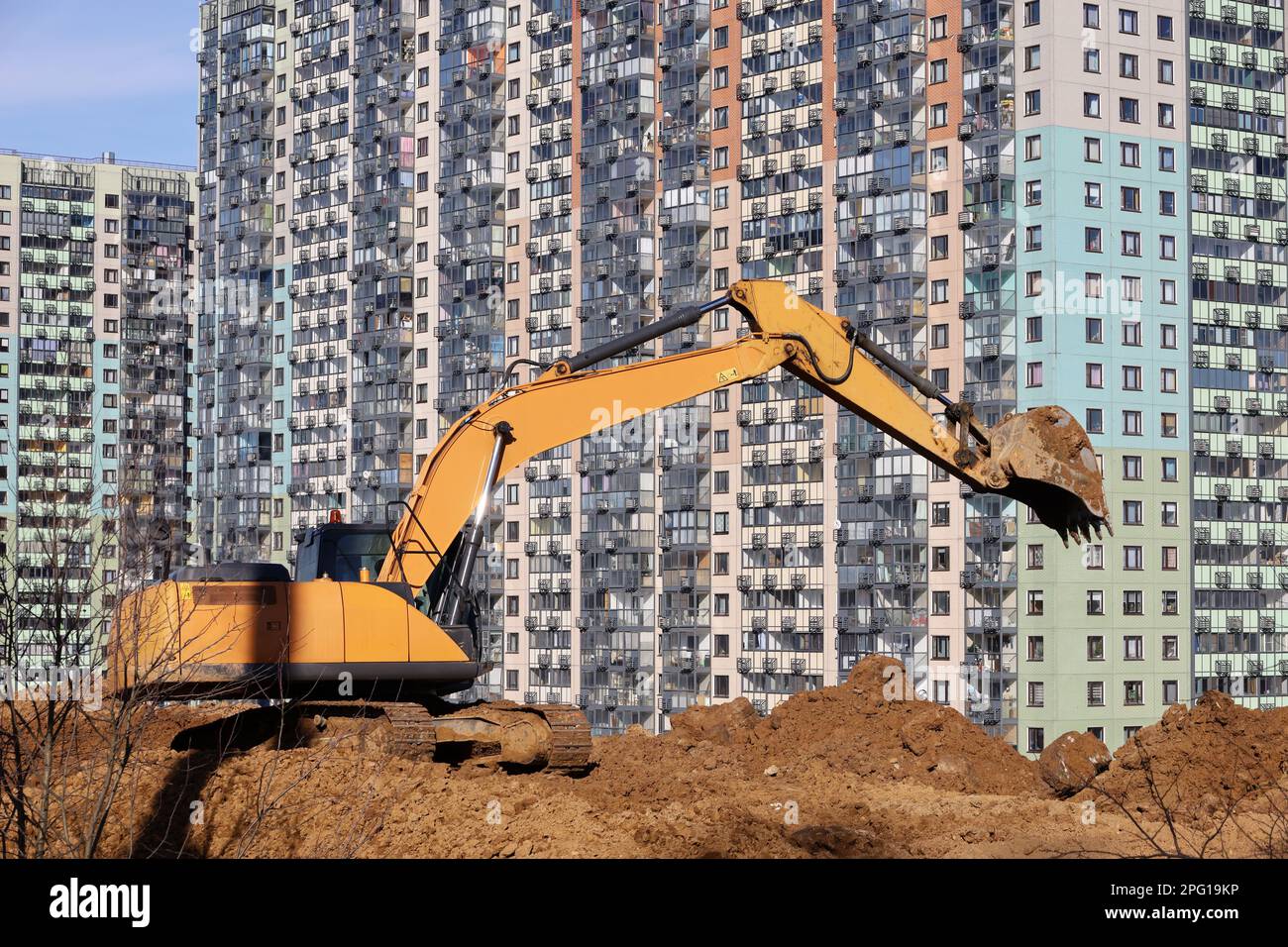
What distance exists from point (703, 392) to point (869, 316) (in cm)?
6673

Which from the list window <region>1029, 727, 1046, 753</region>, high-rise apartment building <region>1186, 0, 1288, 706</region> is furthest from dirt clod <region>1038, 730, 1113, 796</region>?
high-rise apartment building <region>1186, 0, 1288, 706</region>

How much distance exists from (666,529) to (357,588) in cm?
7352

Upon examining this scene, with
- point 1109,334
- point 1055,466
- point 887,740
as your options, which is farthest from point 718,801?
point 1109,334

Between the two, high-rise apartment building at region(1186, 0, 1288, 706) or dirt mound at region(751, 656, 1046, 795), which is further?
high-rise apartment building at region(1186, 0, 1288, 706)

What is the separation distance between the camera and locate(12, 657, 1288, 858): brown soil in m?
22.1

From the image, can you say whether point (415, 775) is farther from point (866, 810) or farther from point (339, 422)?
point (339, 422)

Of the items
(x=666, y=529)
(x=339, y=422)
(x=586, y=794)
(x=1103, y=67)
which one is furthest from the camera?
(x=339, y=422)

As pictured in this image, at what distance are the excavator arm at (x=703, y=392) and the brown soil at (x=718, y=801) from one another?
12.1 ft

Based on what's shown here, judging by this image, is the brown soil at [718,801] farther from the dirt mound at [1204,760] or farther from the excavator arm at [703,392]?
the excavator arm at [703,392]

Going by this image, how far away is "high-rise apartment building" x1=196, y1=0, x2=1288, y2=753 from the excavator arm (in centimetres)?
5761

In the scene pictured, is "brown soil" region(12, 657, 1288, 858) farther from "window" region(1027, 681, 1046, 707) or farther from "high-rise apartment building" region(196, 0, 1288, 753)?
"high-rise apartment building" region(196, 0, 1288, 753)

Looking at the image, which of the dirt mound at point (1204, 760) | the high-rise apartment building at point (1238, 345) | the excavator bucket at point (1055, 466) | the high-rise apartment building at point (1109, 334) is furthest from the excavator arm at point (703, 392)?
the high-rise apartment building at point (1238, 345)

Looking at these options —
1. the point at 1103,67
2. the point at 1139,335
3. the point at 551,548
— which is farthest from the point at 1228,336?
the point at 551,548
